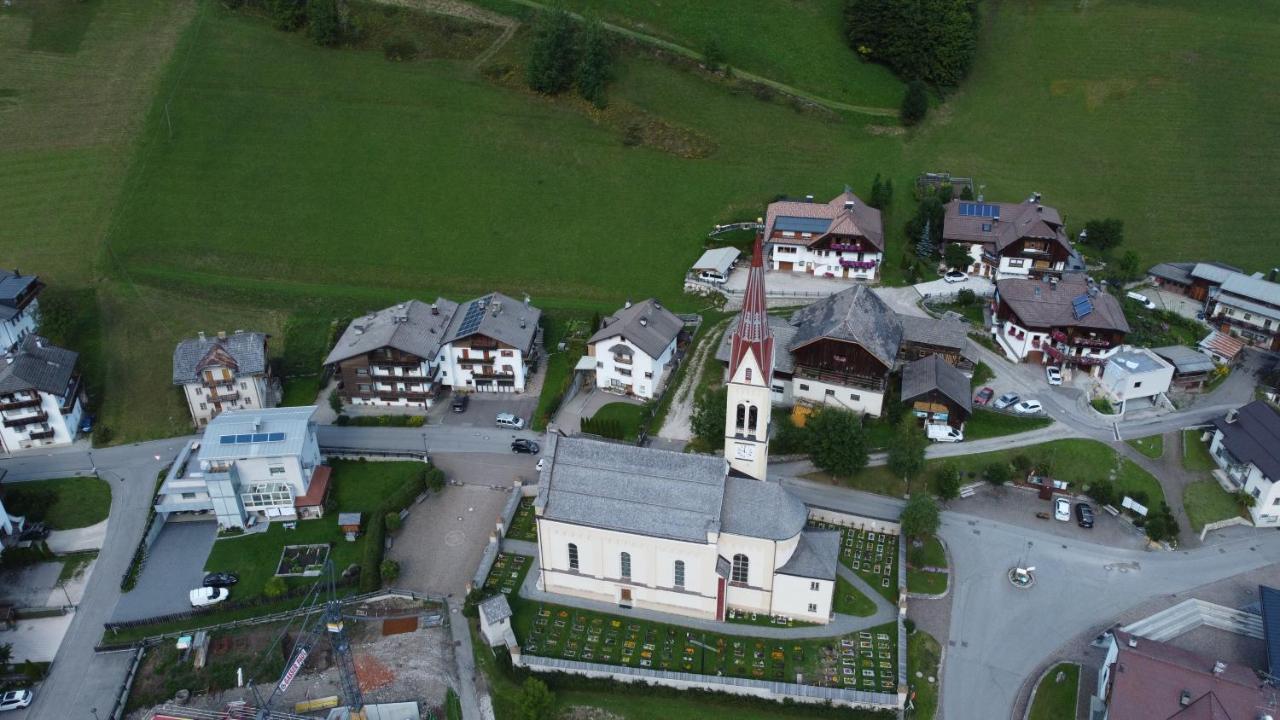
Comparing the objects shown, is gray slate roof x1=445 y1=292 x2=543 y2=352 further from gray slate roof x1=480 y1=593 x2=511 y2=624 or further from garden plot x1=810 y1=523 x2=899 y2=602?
garden plot x1=810 y1=523 x2=899 y2=602

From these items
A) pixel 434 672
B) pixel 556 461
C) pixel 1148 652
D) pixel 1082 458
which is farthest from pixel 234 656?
pixel 1082 458

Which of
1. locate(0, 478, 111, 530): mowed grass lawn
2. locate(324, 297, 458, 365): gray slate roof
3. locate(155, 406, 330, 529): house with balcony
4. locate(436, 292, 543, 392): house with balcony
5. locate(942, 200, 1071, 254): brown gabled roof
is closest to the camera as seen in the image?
locate(155, 406, 330, 529): house with balcony

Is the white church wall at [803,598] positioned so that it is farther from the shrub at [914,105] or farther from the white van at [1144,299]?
the shrub at [914,105]

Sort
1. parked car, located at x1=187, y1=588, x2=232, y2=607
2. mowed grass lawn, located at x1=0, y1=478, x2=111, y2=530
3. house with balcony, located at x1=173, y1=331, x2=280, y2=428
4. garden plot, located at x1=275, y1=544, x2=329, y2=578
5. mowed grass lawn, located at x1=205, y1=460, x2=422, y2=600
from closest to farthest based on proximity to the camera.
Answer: parked car, located at x1=187, y1=588, x2=232, y2=607
garden plot, located at x1=275, y1=544, x2=329, y2=578
mowed grass lawn, located at x1=205, y1=460, x2=422, y2=600
mowed grass lawn, located at x1=0, y1=478, x2=111, y2=530
house with balcony, located at x1=173, y1=331, x2=280, y2=428

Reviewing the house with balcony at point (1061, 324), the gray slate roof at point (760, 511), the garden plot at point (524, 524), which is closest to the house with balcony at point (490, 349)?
the garden plot at point (524, 524)

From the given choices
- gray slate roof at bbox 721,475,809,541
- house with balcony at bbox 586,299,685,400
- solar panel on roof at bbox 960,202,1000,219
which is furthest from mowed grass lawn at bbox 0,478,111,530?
solar panel on roof at bbox 960,202,1000,219

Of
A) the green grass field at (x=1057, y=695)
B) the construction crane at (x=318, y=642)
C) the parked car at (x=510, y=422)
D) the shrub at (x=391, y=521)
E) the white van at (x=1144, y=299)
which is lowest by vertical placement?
the green grass field at (x=1057, y=695)

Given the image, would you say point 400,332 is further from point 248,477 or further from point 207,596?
point 207,596
